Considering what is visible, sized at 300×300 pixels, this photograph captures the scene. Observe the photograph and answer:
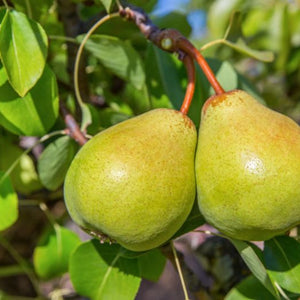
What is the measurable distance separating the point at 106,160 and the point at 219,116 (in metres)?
0.19

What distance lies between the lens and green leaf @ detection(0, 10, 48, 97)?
0.82 m

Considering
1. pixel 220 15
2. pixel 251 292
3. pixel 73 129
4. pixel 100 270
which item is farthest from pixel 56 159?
pixel 220 15

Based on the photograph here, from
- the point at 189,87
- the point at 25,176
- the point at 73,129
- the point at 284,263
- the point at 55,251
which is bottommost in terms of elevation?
the point at 55,251

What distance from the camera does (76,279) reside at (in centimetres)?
97

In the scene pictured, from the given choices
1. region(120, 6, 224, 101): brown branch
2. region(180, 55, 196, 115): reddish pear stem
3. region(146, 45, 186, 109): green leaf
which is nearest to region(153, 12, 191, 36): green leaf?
region(146, 45, 186, 109): green leaf

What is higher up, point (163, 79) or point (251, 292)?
point (163, 79)

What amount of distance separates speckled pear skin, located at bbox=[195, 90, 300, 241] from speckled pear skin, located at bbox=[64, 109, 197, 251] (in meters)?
0.04

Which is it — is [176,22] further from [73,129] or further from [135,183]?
[135,183]

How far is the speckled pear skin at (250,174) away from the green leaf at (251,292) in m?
0.19

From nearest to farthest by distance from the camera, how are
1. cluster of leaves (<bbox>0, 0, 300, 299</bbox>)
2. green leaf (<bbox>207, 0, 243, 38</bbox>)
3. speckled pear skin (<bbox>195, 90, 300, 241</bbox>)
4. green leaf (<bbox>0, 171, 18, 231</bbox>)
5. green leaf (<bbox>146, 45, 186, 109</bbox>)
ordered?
1. speckled pear skin (<bbox>195, 90, 300, 241</bbox>)
2. cluster of leaves (<bbox>0, 0, 300, 299</bbox>)
3. green leaf (<bbox>0, 171, 18, 231</bbox>)
4. green leaf (<bbox>146, 45, 186, 109</bbox>)
5. green leaf (<bbox>207, 0, 243, 38</bbox>)

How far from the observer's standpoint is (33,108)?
37.3 inches

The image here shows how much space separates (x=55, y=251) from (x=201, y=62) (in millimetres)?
674

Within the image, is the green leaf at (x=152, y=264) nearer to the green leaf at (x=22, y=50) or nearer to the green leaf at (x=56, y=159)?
the green leaf at (x=56, y=159)

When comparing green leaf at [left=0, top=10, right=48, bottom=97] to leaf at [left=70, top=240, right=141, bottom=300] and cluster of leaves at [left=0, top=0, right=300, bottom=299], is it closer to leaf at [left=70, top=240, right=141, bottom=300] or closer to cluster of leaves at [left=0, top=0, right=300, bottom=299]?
cluster of leaves at [left=0, top=0, right=300, bottom=299]
